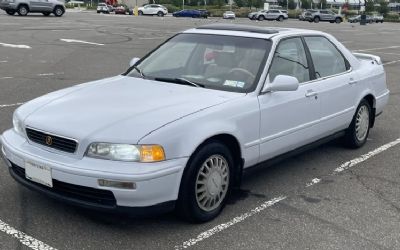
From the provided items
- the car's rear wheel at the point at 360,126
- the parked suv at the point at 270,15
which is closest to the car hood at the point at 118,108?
the car's rear wheel at the point at 360,126

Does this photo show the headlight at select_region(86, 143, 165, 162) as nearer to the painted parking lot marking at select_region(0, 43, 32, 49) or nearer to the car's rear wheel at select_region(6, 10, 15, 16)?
the painted parking lot marking at select_region(0, 43, 32, 49)

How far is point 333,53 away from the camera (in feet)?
18.9

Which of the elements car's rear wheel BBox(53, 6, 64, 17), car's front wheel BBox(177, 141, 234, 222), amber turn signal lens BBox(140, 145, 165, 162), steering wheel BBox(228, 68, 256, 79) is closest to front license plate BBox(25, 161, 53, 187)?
amber turn signal lens BBox(140, 145, 165, 162)

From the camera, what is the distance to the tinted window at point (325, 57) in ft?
17.6

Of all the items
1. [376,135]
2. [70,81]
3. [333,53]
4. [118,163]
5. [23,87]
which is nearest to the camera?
[118,163]

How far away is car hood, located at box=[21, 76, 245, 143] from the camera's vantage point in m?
3.57

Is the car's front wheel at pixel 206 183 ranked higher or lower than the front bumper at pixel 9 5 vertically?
lower

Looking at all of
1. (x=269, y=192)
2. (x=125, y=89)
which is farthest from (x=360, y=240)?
(x=125, y=89)

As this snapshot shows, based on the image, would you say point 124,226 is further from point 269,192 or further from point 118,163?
point 269,192

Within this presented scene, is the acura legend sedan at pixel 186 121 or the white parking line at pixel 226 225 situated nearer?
the acura legend sedan at pixel 186 121

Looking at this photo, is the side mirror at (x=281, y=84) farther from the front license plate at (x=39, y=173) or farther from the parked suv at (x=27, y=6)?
the parked suv at (x=27, y=6)

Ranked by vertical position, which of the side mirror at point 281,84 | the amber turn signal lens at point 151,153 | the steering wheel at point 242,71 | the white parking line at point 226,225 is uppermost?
the steering wheel at point 242,71

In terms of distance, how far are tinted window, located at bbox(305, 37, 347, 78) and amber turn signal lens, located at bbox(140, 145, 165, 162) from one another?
2.43m

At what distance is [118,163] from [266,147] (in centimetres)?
156
